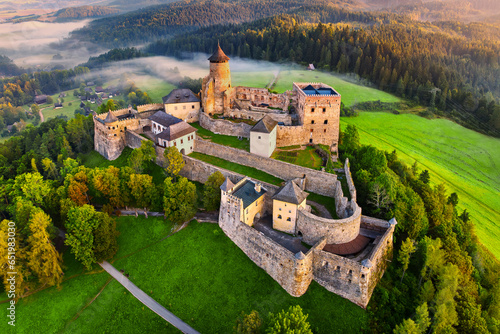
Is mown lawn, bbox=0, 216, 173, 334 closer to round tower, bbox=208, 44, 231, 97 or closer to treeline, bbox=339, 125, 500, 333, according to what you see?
treeline, bbox=339, 125, 500, 333

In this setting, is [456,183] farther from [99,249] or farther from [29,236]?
[29,236]

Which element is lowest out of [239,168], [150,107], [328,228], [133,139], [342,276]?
[342,276]

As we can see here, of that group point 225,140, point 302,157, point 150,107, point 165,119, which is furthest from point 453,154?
point 150,107

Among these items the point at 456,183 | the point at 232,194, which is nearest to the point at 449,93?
the point at 456,183

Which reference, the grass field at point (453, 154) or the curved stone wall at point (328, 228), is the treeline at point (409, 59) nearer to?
the grass field at point (453, 154)

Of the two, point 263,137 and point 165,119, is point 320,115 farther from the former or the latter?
point 165,119

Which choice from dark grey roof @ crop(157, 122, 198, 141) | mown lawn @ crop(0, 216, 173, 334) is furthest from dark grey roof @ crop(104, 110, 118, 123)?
mown lawn @ crop(0, 216, 173, 334)
